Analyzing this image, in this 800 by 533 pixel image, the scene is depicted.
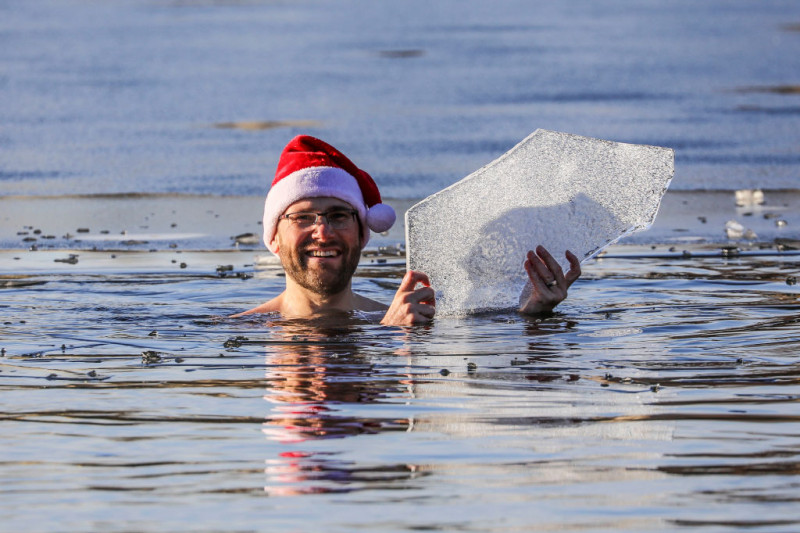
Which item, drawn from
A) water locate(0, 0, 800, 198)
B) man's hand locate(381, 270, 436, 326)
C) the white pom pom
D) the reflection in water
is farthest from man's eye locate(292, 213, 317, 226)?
water locate(0, 0, 800, 198)

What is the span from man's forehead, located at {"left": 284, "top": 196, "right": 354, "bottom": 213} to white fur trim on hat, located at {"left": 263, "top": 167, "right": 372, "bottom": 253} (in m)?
0.02

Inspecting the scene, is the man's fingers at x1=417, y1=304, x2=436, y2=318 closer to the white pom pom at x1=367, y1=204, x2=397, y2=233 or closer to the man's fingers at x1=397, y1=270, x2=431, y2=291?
the man's fingers at x1=397, y1=270, x2=431, y2=291

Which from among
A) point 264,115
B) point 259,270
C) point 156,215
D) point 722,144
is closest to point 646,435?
point 259,270

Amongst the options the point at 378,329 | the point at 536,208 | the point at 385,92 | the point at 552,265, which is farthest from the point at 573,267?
the point at 385,92

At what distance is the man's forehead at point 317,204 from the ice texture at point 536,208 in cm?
46

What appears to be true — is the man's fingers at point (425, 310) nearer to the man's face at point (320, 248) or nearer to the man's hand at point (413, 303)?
the man's hand at point (413, 303)

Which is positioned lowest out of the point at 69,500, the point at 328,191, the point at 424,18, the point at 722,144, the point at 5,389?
the point at 69,500

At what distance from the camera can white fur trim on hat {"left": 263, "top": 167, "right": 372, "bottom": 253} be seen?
6.46 m

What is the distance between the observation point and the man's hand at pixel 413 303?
5.91m

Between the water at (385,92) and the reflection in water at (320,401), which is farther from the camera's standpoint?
the water at (385,92)

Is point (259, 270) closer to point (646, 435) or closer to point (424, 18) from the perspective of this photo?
point (646, 435)

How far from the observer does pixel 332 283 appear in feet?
21.4

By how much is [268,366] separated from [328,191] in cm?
142

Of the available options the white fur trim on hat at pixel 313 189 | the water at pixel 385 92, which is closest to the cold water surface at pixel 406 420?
the white fur trim on hat at pixel 313 189
